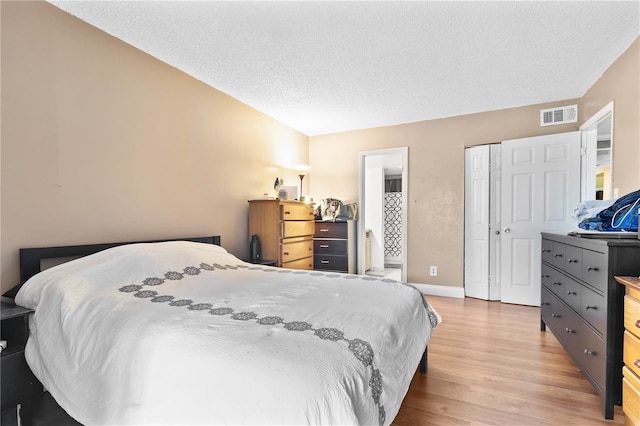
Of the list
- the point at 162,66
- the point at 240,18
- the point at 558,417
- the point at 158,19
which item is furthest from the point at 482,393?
the point at 162,66

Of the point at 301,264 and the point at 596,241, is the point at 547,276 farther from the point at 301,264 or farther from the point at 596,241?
the point at 301,264

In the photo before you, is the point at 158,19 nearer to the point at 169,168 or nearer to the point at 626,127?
the point at 169,168

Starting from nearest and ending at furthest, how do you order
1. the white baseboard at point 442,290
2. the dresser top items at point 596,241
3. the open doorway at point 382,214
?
the dresser top items at point 596,241, the white baseboard at point 442,290, the open doorway at point 382,214

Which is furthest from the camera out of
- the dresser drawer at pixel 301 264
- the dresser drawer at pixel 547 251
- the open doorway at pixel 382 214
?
the open doorway at pixel 382 214

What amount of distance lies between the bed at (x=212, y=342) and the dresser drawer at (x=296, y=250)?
147 cm

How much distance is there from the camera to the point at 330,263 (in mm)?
4578

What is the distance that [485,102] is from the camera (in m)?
3.70

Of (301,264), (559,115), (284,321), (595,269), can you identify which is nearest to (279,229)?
(301,264)

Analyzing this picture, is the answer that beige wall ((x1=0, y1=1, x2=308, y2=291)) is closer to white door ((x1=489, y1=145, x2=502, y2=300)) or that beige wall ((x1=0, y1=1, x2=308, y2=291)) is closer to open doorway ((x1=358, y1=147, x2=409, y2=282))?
white door ((x1=489, y1=145, x2=502, y2=300))

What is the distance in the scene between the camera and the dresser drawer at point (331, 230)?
4.55 meters

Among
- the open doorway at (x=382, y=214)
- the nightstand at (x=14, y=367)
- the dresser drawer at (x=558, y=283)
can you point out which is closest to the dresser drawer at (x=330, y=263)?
the open doorway at (x=382, y=214)

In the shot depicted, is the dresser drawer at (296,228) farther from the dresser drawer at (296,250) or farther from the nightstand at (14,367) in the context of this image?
the nightstand at (14,367)

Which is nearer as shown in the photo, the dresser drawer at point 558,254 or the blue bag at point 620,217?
the blue bag at point 620,217

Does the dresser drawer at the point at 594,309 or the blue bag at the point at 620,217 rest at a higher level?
the blue bag at the point at 620,217
